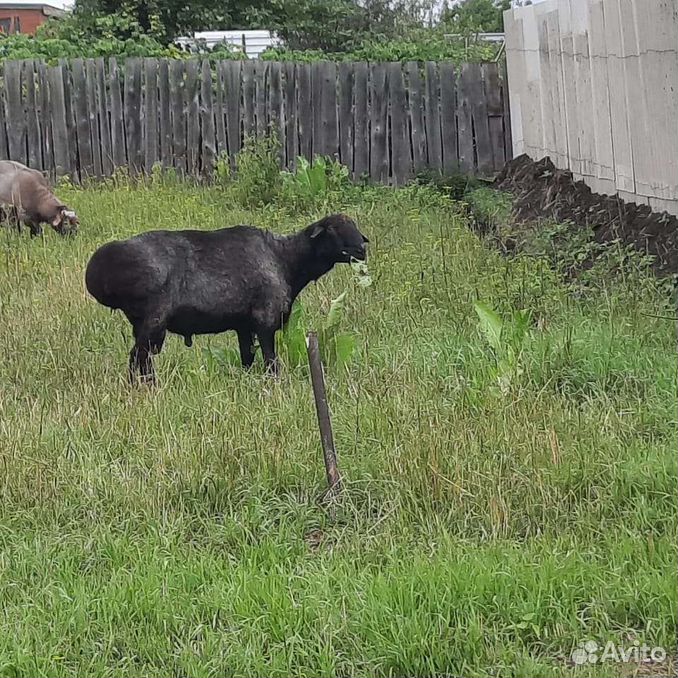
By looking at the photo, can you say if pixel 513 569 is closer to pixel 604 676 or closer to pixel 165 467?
pixel 604 676

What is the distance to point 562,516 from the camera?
16.6 feet

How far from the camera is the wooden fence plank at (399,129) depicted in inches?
683

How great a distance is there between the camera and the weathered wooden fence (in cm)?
1742

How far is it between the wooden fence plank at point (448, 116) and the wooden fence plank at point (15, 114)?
6.35 m

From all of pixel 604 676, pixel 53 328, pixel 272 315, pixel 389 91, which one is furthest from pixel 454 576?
pixel 389 91

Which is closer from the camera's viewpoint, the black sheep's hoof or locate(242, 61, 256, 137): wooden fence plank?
the black sheep's hoof

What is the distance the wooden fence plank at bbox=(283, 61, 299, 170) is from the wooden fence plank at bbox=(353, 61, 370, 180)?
906 millimetres

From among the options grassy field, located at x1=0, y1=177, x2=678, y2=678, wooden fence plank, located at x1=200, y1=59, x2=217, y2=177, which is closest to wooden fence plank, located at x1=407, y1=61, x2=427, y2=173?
wooden fence plank, located at x1=200, y1=59, x2=217, y2=177

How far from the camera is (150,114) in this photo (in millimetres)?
17547

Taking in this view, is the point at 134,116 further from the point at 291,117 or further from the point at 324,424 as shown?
the point at 324,424

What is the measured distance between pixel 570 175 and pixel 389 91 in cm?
496

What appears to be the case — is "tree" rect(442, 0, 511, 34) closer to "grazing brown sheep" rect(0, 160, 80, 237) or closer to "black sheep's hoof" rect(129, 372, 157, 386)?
"grazing brown sheep" rect(0, 160, 80, 237)

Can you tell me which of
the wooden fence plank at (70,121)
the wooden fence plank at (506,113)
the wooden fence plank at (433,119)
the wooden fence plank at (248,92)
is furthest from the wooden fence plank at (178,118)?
the wooden fence plank at (506,113)

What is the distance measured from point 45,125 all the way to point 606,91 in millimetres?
9379
